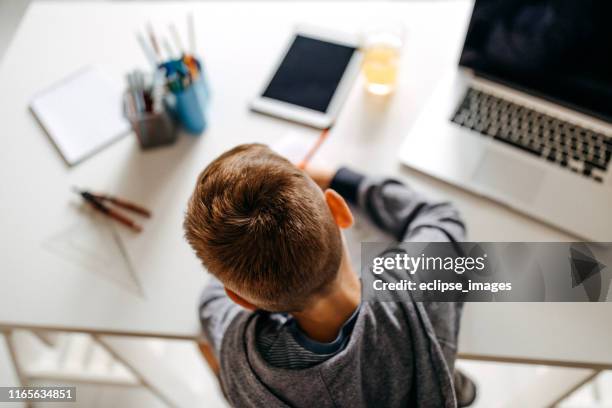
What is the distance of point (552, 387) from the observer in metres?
1.11

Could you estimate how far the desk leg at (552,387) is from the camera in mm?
975

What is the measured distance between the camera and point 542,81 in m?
0.96

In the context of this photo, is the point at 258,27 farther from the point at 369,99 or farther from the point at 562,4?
the point at 562,4

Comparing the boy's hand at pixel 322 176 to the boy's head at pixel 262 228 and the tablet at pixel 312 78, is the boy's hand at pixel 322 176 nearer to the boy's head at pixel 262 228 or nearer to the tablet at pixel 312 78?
the tablet at pixel 312 78

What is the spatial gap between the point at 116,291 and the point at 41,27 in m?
0.73

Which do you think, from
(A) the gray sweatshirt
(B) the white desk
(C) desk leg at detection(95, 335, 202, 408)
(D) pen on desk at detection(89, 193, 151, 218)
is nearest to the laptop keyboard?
(B) the white desk

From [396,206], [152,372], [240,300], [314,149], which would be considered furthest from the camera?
[152,372]

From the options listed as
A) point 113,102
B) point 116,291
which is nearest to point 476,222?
point 116,291

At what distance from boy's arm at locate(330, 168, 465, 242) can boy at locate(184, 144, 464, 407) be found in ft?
0.08

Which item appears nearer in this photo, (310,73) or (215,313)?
(215,313)

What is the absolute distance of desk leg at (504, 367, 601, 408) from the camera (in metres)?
0.98

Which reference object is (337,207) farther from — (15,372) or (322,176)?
(15,372)

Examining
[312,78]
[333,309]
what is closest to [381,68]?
[312,78]

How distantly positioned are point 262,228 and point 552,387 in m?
0.85
